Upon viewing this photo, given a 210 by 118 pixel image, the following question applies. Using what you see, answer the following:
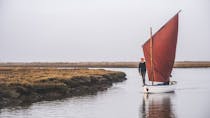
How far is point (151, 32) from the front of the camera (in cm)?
4794

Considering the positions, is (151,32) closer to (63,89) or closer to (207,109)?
(63,89)

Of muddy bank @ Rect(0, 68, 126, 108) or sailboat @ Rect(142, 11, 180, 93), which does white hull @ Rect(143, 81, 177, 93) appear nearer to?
sailboat @ Rect(142, 11, 180, 93)

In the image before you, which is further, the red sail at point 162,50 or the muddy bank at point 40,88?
the red sail at point 162,50

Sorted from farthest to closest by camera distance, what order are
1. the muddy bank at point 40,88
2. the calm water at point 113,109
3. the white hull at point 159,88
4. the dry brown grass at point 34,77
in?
1. the white hull at point 159,88
2. the dry brown grass at point 34,77
3. the muddy bank at point 40,88
4. the calm water at point 113,109

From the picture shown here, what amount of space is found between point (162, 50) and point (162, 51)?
9 centimetres

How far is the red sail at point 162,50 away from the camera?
1907 inches

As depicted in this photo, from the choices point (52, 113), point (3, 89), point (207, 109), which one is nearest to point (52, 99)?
point (3, 89)

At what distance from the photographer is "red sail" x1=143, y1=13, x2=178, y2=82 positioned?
159ft

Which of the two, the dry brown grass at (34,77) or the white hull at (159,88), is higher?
the dry brown grass at (34,77)

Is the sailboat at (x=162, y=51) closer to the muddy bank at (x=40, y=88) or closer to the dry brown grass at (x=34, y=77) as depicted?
the muddy bank at (x=40, y=88)

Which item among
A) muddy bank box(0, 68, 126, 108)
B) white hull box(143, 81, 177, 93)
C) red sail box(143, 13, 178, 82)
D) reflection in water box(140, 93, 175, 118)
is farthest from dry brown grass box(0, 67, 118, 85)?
reflection in water box(140, 93, 175, 118)

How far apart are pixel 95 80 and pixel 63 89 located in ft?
45.8

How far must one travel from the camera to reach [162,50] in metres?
48.5

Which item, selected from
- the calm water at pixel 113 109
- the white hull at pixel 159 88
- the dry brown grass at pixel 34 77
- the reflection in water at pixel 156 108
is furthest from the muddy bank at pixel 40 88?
the reflection in water at pixel 156 108
